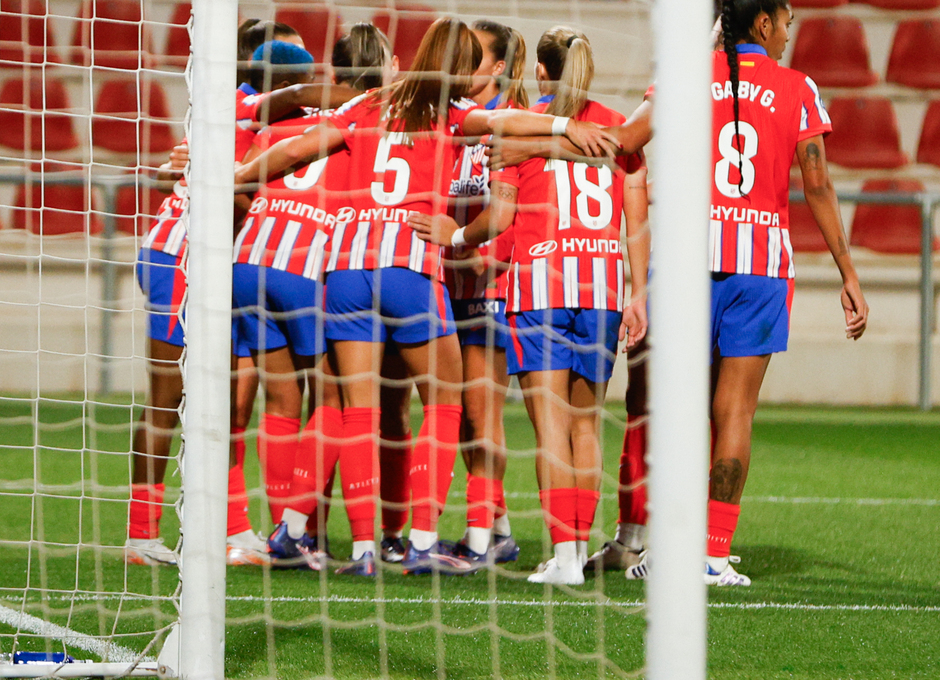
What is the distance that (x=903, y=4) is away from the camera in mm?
10242

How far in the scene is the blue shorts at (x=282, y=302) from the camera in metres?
3.28

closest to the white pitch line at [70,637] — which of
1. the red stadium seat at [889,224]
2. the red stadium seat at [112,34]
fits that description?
the red stadium seat at [112,34]

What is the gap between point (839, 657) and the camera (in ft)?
7.46

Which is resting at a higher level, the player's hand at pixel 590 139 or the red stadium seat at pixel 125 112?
the red stadium seat at pixel 125 112

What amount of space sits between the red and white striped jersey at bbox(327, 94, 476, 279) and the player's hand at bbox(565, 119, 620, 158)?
0.34 meters

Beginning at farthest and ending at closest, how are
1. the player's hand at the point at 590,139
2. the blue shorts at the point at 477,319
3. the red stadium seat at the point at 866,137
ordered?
the red stadium seat at the point at 866,137 < the blue shorts at the point at 477,319 < the player's hand at the point at 590,139

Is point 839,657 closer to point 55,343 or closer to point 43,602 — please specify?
point 43,602

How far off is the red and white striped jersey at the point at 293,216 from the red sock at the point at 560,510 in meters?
0.97

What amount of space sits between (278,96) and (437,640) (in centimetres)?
171

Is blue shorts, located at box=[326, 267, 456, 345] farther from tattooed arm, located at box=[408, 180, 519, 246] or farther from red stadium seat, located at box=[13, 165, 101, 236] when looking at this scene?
red stadium seat, located at box=[13, 165, 101, 236]

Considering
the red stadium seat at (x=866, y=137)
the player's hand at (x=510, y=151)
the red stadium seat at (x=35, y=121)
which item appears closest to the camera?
the player's hand at (x=510, y=151)

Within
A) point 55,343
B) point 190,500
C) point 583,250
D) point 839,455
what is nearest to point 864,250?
point 839,455

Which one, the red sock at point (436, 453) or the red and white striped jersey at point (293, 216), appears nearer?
the red sock at point (436, 453)

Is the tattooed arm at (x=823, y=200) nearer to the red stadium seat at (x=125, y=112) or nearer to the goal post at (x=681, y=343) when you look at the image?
the goal post at (x=681, y=343)
